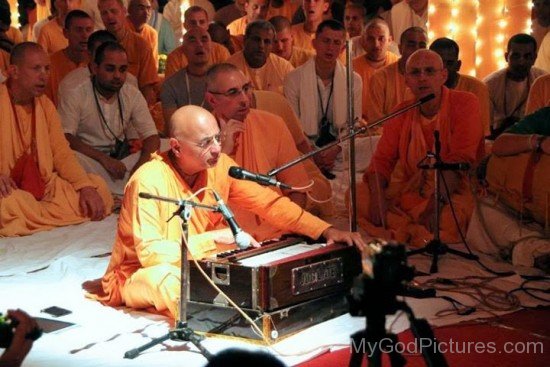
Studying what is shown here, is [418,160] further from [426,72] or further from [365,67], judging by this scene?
[365,67]

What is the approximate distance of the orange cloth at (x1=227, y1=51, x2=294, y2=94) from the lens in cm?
1006

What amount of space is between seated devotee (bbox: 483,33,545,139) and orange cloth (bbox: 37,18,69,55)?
5238 mm

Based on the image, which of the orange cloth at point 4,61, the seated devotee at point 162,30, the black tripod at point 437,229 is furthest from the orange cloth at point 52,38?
the black tripod at point 437,229

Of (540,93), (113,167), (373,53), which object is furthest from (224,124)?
(373,53)

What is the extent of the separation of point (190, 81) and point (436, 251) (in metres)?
4.53

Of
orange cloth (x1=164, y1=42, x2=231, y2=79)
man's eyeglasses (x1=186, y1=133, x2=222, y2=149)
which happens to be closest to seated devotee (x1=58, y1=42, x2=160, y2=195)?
orange cloth (x1=164, y1=42, x2=231, y2=79)

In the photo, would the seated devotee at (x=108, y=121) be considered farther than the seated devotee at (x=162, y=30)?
No

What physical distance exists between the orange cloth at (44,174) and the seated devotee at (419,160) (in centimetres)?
249

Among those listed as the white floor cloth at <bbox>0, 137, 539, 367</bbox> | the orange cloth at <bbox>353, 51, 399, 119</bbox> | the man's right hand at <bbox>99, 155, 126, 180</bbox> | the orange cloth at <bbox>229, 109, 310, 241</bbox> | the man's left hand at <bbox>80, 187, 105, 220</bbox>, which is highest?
the orange cloth at <bbox>353, 51, 399, 119</bbox>

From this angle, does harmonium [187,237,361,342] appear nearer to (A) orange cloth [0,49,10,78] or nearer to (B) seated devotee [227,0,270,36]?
(A) orange cloth [0,49,10,78]

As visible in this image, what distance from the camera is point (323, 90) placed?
963 cm

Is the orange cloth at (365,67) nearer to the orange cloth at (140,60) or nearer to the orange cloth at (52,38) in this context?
the orange cloth at (140,60)

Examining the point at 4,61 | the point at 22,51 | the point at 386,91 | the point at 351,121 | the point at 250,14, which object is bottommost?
the point at 386,91

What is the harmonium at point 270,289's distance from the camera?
4.65 m
